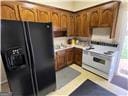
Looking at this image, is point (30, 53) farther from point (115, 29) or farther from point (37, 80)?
point (115, 29)

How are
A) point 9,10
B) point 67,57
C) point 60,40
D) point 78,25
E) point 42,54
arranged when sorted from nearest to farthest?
point 42,54
point 9,10
point 67,57
point 78,25
point 60,40

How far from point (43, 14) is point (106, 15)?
1890 mm

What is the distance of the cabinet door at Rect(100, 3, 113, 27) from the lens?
263 centimetres

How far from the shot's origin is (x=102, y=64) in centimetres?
277

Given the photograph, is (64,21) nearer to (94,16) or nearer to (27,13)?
(94,16)

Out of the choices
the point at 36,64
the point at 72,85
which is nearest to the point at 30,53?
the point at 36,64

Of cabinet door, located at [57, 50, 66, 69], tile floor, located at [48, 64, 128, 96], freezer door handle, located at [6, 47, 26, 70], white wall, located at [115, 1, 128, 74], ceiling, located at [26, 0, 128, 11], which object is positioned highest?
ceiling, located at [26, 0, 128, 11]

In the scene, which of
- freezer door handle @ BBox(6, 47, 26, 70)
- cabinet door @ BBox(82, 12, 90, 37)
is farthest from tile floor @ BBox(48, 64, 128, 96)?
cabinet door @ BBox(82, 12, 90, 37)

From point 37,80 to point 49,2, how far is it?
99.3 inches

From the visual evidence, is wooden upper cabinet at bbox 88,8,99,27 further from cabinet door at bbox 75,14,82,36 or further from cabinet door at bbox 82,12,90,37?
cabinet door at bbox 75,14,82,36

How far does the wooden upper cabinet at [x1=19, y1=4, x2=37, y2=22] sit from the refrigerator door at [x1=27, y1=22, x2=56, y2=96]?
966 millimetres

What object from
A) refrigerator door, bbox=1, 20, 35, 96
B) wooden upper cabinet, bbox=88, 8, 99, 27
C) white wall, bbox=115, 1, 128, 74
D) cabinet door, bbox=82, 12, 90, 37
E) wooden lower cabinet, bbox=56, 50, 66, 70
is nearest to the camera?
refrigerator door, bbox=1, 20, 35, 96

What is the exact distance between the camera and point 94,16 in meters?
3.04

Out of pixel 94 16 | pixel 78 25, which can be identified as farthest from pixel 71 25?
pixel 94 16
